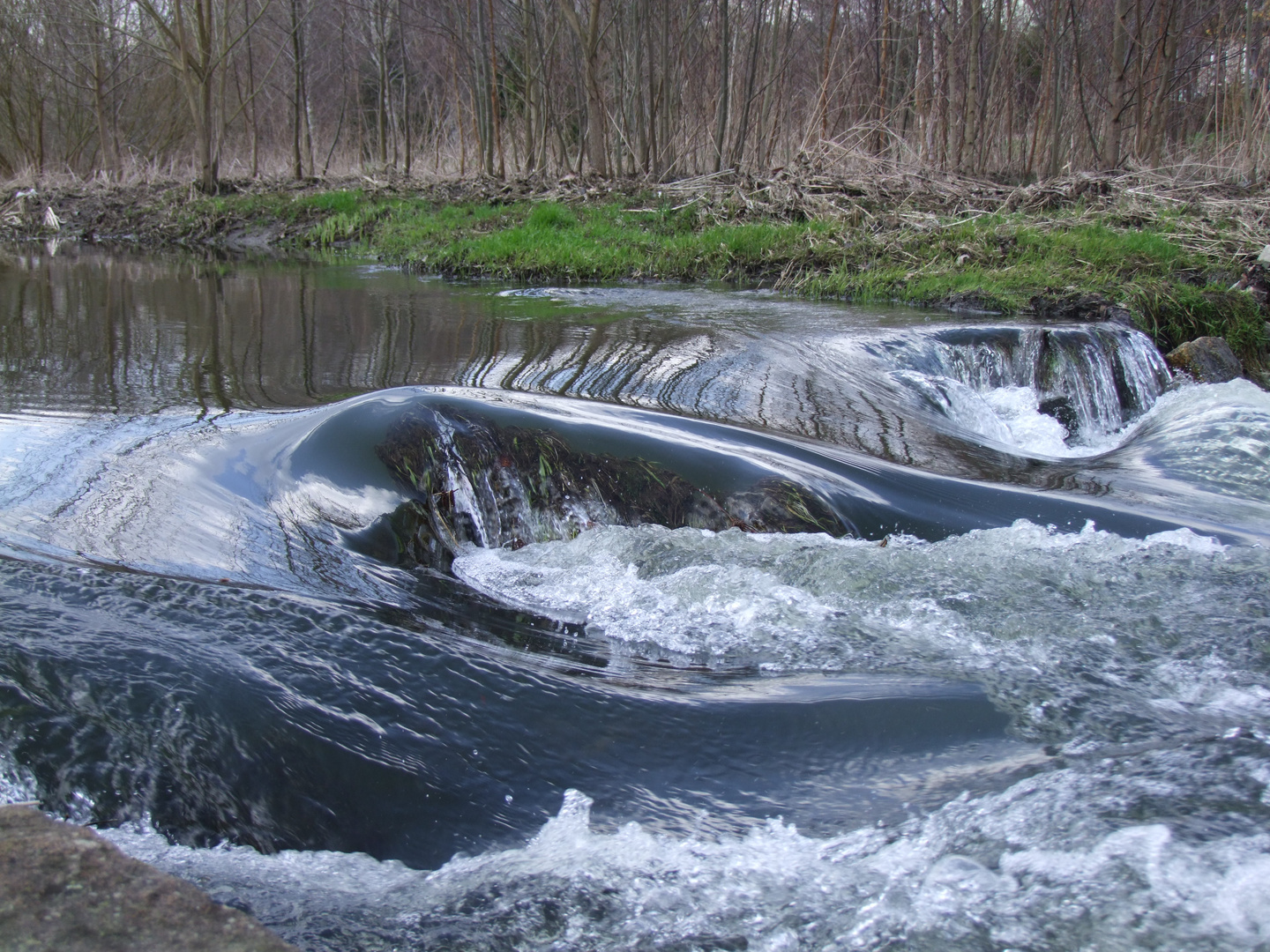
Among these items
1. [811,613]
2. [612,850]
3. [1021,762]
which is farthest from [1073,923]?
[811,613]

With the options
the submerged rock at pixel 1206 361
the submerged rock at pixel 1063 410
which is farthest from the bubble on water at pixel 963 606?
the submerged rock at pixel 1206 361

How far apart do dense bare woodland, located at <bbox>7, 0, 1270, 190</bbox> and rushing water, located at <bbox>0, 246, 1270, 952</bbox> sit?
7419 mm

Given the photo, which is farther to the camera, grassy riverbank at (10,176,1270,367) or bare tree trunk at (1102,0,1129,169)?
bare tree trunk at (1102,0,1129,169)

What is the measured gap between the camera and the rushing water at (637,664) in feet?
4.87

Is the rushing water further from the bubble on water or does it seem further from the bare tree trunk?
the bare tree trunk

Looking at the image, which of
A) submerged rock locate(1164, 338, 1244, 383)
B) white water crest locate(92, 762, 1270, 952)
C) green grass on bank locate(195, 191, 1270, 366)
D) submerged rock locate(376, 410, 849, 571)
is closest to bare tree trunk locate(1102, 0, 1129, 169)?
green grass on bank locate(195, 191, 1270, 366)

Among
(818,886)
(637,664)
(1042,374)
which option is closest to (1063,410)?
(1042,374)

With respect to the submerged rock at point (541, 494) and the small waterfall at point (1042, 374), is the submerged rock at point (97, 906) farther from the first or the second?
the small waterfall at point (1042, 374)

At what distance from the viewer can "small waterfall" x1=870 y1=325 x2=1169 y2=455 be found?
5.45 metres

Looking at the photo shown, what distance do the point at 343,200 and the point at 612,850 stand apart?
13.1 m

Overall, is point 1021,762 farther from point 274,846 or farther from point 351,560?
point 351,560

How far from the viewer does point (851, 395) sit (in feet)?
16.0

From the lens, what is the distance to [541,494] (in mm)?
3273

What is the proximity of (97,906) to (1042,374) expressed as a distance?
18.7 ft
